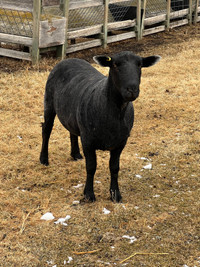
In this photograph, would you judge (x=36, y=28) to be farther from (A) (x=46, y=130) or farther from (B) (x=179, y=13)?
(B) (x=179, y=13)

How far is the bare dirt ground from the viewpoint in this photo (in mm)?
4266

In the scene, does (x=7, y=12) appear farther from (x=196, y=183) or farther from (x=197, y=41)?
(x=196, y=183)

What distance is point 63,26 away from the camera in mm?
10258

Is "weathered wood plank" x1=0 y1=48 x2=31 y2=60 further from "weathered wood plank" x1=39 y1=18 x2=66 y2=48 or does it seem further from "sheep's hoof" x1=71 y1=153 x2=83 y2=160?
"sheep's hoof" x1=71 y1=153 x2=83 y2=160

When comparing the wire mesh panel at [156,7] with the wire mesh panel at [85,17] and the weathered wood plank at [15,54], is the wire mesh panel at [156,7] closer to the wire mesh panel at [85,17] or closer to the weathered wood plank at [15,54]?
the wire mesh panel at [85,17]

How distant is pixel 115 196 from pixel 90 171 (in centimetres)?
45

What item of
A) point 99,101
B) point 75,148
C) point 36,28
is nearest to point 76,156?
point 75,148

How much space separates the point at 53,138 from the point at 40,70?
334 centimetres

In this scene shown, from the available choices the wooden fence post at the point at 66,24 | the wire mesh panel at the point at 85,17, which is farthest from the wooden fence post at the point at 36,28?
the wire mesh panel at the point at 85,17

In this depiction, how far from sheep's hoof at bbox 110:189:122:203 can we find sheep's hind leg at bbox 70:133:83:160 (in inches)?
48.3

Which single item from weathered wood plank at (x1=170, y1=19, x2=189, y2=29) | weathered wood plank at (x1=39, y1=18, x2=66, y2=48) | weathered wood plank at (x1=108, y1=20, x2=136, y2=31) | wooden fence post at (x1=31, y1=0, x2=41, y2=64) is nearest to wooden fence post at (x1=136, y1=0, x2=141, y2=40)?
weathered wood plank at (x1=108, y1=20, x2=136, y2=31)

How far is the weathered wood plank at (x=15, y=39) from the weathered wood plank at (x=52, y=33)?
0.30 m

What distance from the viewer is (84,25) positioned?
39.9 feet

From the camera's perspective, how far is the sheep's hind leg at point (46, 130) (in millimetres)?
5863
